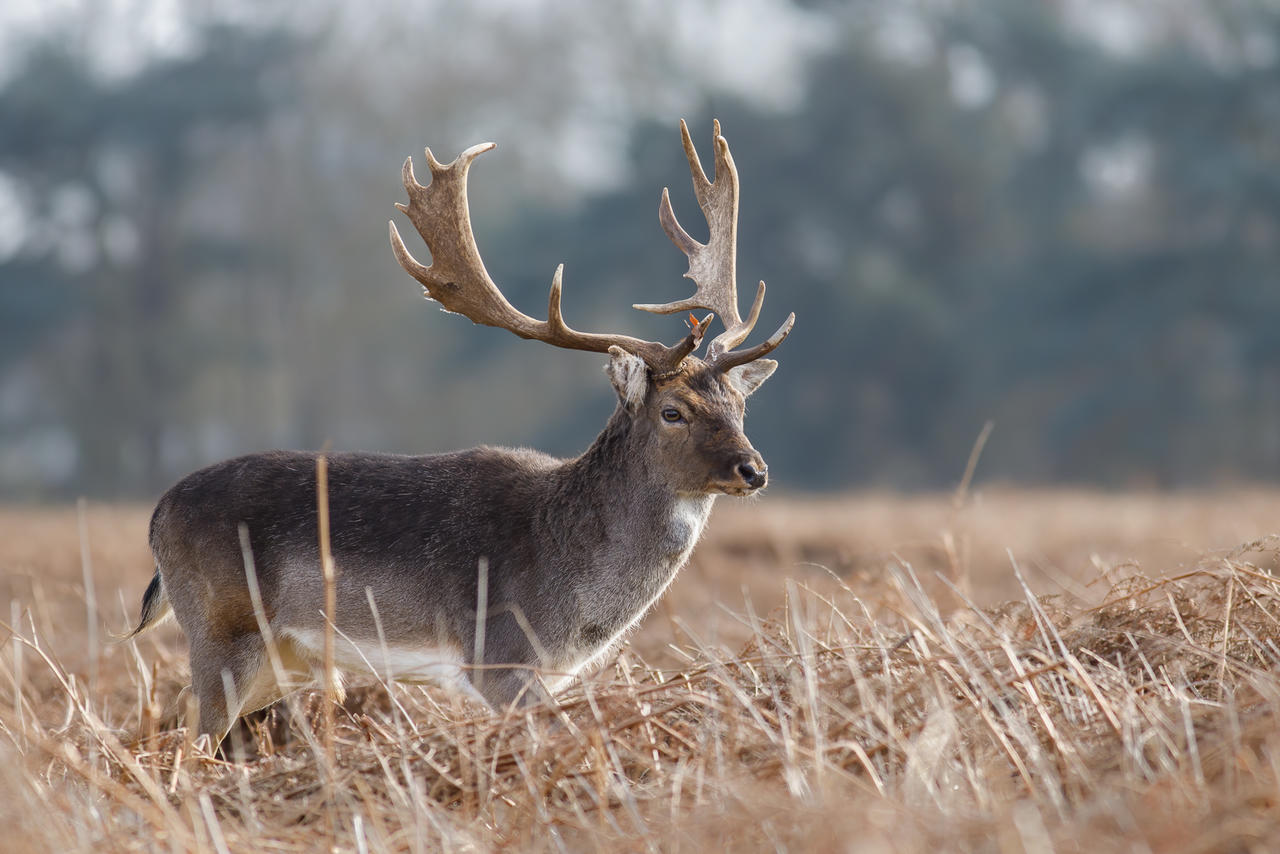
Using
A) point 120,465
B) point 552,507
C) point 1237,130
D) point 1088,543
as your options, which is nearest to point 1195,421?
point 1237,130

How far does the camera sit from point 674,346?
5164mm

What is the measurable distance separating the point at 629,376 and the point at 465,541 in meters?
0.89

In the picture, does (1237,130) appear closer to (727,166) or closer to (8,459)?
(727,166)

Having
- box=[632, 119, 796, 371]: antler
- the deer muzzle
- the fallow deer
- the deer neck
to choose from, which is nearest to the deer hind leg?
the fallow deer

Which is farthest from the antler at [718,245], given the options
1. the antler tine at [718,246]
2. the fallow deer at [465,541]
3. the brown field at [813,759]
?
the brown field at [813,759]

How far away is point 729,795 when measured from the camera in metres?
2.90

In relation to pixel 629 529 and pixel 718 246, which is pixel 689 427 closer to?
pixel 629 529

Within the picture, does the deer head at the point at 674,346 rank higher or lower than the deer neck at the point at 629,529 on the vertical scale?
higher

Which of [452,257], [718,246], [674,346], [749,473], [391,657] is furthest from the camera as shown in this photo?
[718,246]

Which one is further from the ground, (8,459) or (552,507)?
(552,507)

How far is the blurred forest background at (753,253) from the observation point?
30.8m

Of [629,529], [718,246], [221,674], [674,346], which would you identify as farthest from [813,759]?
[718,246]

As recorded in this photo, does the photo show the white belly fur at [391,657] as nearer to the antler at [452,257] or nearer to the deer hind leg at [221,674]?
the deer hind leg at [221,674]

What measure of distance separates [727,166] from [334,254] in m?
31.7
